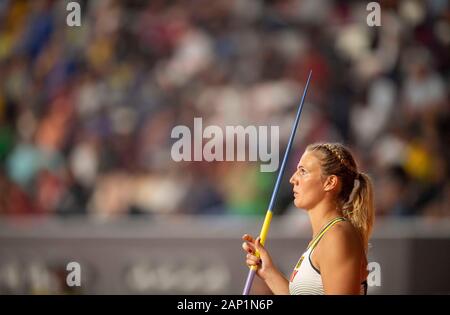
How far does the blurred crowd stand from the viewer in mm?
6305

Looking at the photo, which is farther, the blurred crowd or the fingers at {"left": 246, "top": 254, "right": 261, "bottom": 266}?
the blurred crowd

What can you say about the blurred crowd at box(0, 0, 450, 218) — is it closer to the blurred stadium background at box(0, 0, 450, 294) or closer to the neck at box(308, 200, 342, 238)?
the blurred stadium background at box(0, 0, 450, 294)

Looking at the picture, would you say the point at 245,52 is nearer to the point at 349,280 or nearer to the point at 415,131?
the point at 415,131

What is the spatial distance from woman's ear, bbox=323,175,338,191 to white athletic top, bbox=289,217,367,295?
85 mm

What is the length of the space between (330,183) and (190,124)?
13.9 ft

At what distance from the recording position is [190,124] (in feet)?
20.7

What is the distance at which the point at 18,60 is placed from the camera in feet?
24.4

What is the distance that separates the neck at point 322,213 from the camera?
206 cm

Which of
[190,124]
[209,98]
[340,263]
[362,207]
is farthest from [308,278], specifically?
[209,98]

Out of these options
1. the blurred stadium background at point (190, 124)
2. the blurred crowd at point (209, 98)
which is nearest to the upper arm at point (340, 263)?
the blurred stadium background at point (190, 124)

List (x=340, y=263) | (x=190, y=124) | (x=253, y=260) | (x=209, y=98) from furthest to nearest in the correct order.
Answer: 1. (x=209, y=98)
2. (x=190, y=124)
3. (x=253, y=260)
4. (x=340, y=263)

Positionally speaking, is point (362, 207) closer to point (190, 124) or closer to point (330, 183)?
point (330, 183)

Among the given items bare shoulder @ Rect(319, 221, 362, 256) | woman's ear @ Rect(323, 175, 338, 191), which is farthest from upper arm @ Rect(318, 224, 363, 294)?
woman's ear @ Rect(323, 175, 338, 191)
